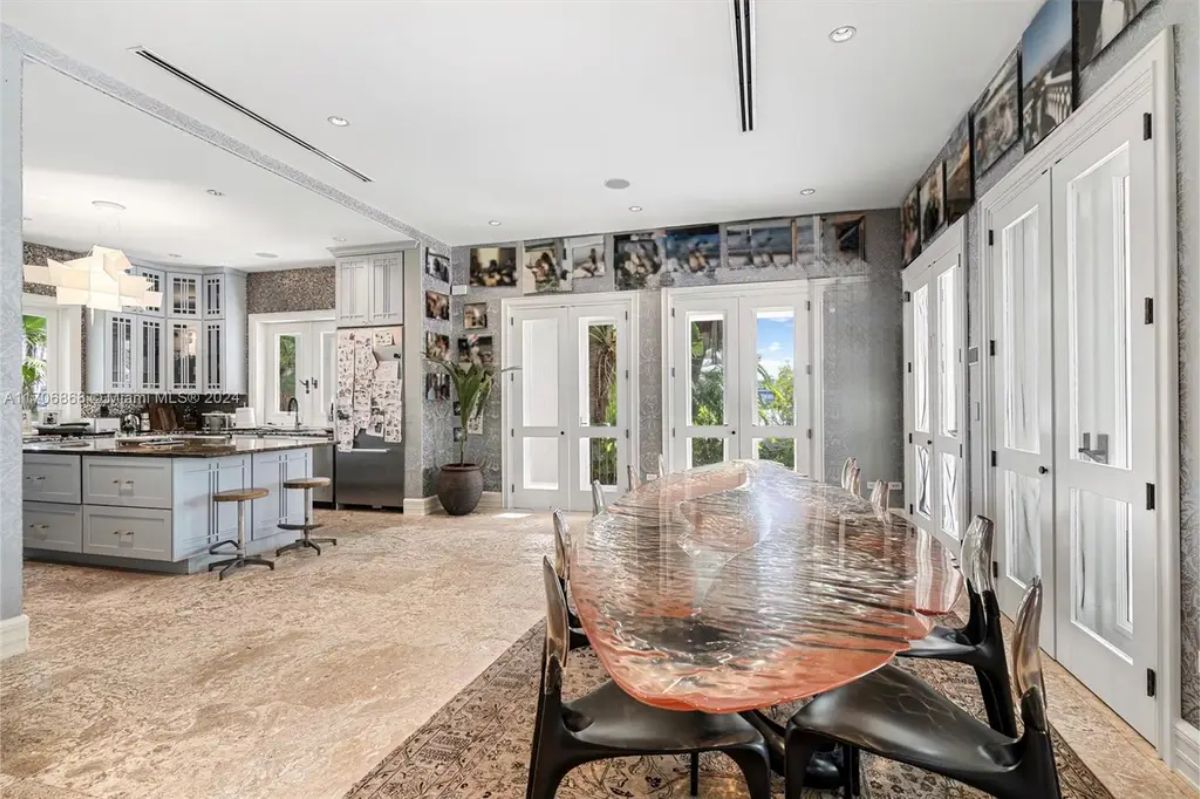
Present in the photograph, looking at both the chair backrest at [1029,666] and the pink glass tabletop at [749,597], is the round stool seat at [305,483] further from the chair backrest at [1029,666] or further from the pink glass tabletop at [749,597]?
the chair backrest at [1029,666]

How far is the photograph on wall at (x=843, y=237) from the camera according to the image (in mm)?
5668

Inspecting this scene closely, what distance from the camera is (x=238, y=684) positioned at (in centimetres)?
246

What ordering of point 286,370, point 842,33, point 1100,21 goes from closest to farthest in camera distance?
point 1100,21 → point 842,33 → point 286,370

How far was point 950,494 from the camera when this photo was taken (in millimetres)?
4180

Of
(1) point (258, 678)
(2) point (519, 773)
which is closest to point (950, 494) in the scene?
(2) point (519, 773)

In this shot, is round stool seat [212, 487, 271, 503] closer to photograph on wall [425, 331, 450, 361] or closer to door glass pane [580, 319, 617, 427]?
photograph on wall [425, 331, 450, 361]

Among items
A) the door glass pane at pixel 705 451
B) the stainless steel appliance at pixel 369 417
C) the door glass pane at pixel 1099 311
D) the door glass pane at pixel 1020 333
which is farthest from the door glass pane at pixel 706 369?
the door glass pane at pixel 1099 311

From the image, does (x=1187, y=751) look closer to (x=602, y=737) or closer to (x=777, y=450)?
(x=602, y=737)

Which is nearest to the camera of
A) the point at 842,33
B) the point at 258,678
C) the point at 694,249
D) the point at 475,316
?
the point at 258,678

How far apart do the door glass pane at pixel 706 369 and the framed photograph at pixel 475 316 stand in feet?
8.18

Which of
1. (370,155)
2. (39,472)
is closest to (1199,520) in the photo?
(370,155)

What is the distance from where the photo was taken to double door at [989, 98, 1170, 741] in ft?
6.57

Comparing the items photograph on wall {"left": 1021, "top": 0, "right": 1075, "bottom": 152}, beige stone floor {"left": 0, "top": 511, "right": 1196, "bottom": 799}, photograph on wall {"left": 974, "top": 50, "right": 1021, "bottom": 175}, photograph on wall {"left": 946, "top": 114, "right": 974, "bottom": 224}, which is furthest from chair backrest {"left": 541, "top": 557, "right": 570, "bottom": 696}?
photograph on wall {"left": 946, "top": 114, "right": 974, "bottom": 224}

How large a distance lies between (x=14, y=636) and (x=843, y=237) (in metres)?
6.72
